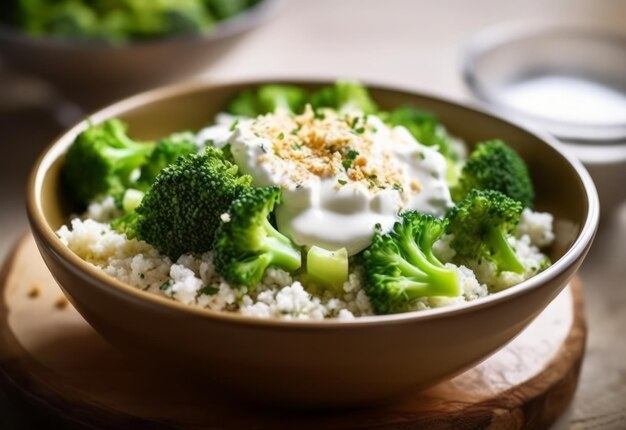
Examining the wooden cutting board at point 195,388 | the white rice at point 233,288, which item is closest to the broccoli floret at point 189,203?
the white rice at point 233,288

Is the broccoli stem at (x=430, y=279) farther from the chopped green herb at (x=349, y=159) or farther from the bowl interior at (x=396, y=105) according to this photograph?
the bowl interior at (x=396, y=105)

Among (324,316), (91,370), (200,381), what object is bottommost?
(91,370)

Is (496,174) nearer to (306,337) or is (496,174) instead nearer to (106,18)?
(306,337)

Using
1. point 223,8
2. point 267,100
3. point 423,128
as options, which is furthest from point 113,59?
point 423,128

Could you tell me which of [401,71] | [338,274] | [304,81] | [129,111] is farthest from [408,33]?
[338,274]

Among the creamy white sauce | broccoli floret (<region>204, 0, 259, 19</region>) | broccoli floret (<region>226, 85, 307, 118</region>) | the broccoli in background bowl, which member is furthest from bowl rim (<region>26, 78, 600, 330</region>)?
broccoli floret (<region>204, 0, 259, 19</region>)

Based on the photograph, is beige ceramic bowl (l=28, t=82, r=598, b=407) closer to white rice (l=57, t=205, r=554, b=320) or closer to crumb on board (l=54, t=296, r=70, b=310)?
white rice (l=57, t=205, r=554, b=320)

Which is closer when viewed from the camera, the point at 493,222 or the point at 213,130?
the point at 493,222

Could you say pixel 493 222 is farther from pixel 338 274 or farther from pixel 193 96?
pixel 193 96
